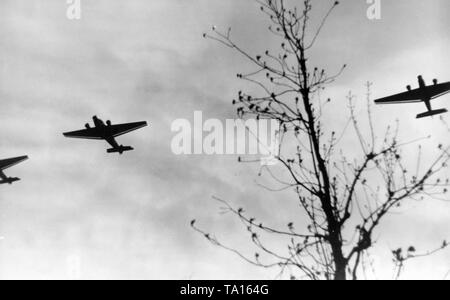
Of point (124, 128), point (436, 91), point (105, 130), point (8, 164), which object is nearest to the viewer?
point (436, 91)

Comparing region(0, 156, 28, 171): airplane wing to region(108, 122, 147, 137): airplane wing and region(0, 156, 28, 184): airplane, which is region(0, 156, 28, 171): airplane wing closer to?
region(0, 156, 28, 184): airplane

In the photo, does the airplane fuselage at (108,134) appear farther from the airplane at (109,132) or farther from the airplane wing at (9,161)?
the airplane wing at (9,161)

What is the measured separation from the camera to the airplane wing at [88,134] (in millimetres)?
23327

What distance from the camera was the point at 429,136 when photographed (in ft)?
20.5

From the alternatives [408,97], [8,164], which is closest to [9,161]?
[8,164]

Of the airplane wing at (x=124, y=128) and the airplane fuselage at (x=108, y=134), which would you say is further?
the airplane wing at (x=124, y=128)

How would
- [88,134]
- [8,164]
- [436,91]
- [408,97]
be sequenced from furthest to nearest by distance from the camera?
[8,164] → [88,134] → [408,97] → [436,91]

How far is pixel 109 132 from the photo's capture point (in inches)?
917

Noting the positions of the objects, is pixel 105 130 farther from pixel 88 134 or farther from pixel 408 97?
pixel 408 97

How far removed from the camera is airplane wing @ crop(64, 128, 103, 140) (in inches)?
918

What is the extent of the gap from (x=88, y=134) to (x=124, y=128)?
7.02 ft

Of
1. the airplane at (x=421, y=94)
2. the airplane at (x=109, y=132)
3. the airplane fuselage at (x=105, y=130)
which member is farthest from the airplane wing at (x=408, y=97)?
the airplane fuselage at (x=105, y=130)
